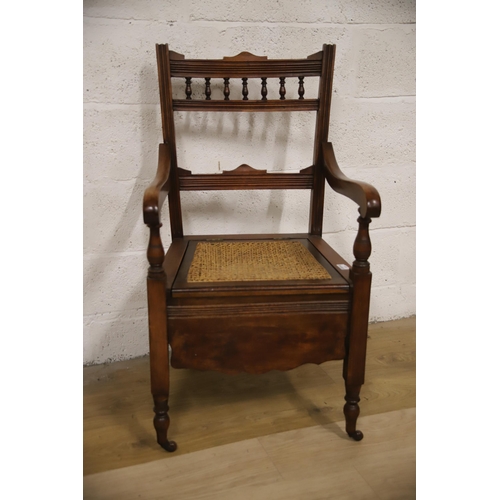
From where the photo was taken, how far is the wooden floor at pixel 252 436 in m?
1.12

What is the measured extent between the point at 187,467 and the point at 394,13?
1649 mm

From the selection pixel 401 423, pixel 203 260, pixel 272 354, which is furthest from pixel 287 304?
pixel 401 423

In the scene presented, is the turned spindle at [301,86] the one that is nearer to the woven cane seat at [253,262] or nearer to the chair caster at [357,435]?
the woven cane seat at [253,262]

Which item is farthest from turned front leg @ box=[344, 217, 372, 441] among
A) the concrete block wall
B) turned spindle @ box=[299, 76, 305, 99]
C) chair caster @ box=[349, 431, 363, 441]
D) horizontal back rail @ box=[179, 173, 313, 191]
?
the concrete block wall

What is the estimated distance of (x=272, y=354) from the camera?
1183 millimetres

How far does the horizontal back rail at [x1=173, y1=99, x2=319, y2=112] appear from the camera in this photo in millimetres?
1410

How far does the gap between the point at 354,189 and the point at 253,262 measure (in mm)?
336

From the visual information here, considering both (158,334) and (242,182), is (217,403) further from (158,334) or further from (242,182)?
(242,182)

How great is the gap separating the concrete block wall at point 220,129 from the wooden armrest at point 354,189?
12.2 inches

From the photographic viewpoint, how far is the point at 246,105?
1.43 metres

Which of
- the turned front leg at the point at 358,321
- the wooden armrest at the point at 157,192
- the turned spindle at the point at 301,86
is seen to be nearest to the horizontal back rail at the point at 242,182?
the wooden armrest at the point at 157,192

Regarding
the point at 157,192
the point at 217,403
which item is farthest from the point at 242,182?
the point at 217,403

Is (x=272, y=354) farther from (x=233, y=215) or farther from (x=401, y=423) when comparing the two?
(x=233, y=215)

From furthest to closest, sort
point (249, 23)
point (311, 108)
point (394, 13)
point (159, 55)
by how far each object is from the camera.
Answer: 1. point (394, 13)
2. point (249, 23)
3. point (311, 108)
4. point (159, 55)
